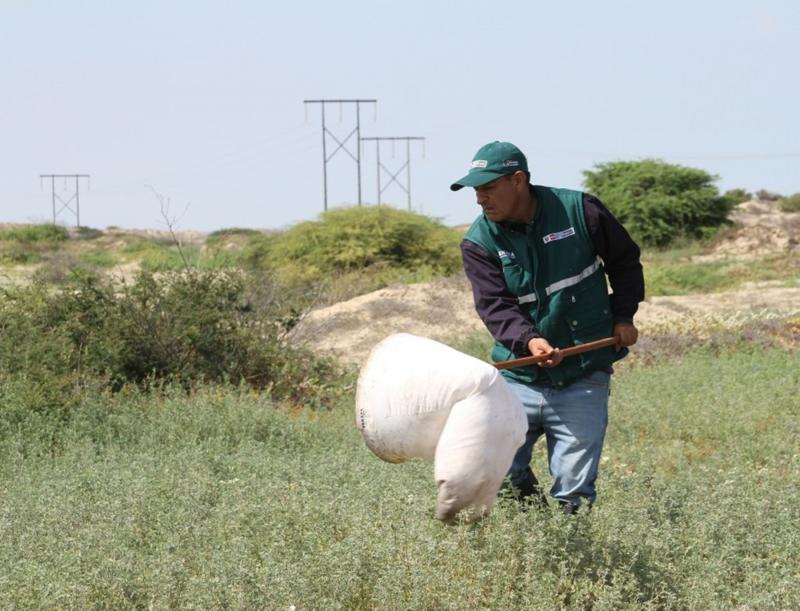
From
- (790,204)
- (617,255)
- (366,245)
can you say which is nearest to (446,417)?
(617,255)

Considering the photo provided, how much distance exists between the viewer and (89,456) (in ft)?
26.2

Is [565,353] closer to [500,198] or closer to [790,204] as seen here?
[500,198]

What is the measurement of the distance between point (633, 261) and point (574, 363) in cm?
52

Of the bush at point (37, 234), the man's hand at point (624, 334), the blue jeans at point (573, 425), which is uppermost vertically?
the man's hand at point (624, 334)

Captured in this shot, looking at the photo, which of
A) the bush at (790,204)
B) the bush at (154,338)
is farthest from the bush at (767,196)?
the bush at (154,338)

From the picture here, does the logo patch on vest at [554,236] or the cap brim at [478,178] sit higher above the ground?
the cap brim at [478,178]

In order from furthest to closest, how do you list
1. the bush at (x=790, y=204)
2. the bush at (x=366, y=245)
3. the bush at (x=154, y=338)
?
the bush at (x=790, y=204) < the bush at (x=366, y=245) < the bush at (x=154, y=338)

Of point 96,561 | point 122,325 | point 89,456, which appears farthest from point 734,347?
point 96,561

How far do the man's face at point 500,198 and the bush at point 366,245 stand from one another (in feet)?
63.0

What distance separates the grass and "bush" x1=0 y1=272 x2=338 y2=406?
4.46ft

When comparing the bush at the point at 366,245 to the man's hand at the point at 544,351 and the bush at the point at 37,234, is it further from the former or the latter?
the bush at the point at 37,234

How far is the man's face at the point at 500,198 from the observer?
5.36m

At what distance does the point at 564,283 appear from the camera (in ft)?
17.8

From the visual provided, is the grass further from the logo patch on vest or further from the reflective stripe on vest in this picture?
the logo patch on vest
